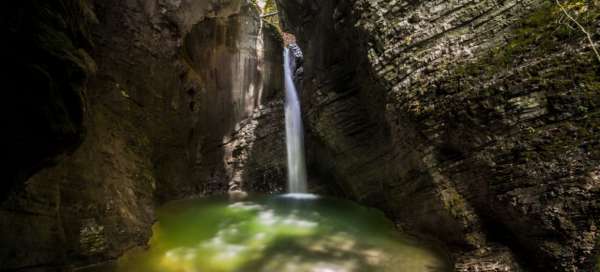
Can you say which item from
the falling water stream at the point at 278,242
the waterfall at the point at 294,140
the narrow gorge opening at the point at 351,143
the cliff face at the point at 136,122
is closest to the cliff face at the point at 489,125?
the narrow gorge opening at the point at 351,143

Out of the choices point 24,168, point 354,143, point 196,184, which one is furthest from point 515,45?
point 196,184

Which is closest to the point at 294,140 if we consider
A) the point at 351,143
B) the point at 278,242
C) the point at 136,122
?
the point at 351,143

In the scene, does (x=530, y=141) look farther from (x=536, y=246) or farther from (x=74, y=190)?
(x=74, y=190)

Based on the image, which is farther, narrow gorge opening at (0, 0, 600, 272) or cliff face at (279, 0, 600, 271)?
cliff face at (279, 0, 600, 271)

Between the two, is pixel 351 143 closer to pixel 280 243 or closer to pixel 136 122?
pixel 280 243

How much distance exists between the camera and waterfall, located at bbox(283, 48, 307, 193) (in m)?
12.3

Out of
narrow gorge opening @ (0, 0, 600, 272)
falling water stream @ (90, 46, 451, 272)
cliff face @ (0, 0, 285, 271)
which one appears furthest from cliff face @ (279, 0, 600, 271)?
cliff face @ (0, 0, 285, 271)

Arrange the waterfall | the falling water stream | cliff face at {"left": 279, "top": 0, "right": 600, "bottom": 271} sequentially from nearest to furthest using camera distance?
cliff face at {"left": 279, "top": 0, "right": 600, "bottom": 271} → the falling water stream → the waterfall

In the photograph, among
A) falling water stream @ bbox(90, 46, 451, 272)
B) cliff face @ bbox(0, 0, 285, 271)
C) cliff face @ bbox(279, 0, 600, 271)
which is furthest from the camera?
falling water stream @ bbox(90, 46, 451, 272)

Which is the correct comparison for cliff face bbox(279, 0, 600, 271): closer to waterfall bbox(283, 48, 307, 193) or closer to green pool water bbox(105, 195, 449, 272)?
green pool water bbox(105, 195, 449, 272)

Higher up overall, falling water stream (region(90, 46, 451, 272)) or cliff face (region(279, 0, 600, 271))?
cliff face (region(279, 0, 600, 271))

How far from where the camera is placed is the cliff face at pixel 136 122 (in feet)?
11.9

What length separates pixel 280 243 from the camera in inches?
244

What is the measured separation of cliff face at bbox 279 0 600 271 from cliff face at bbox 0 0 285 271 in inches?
206
